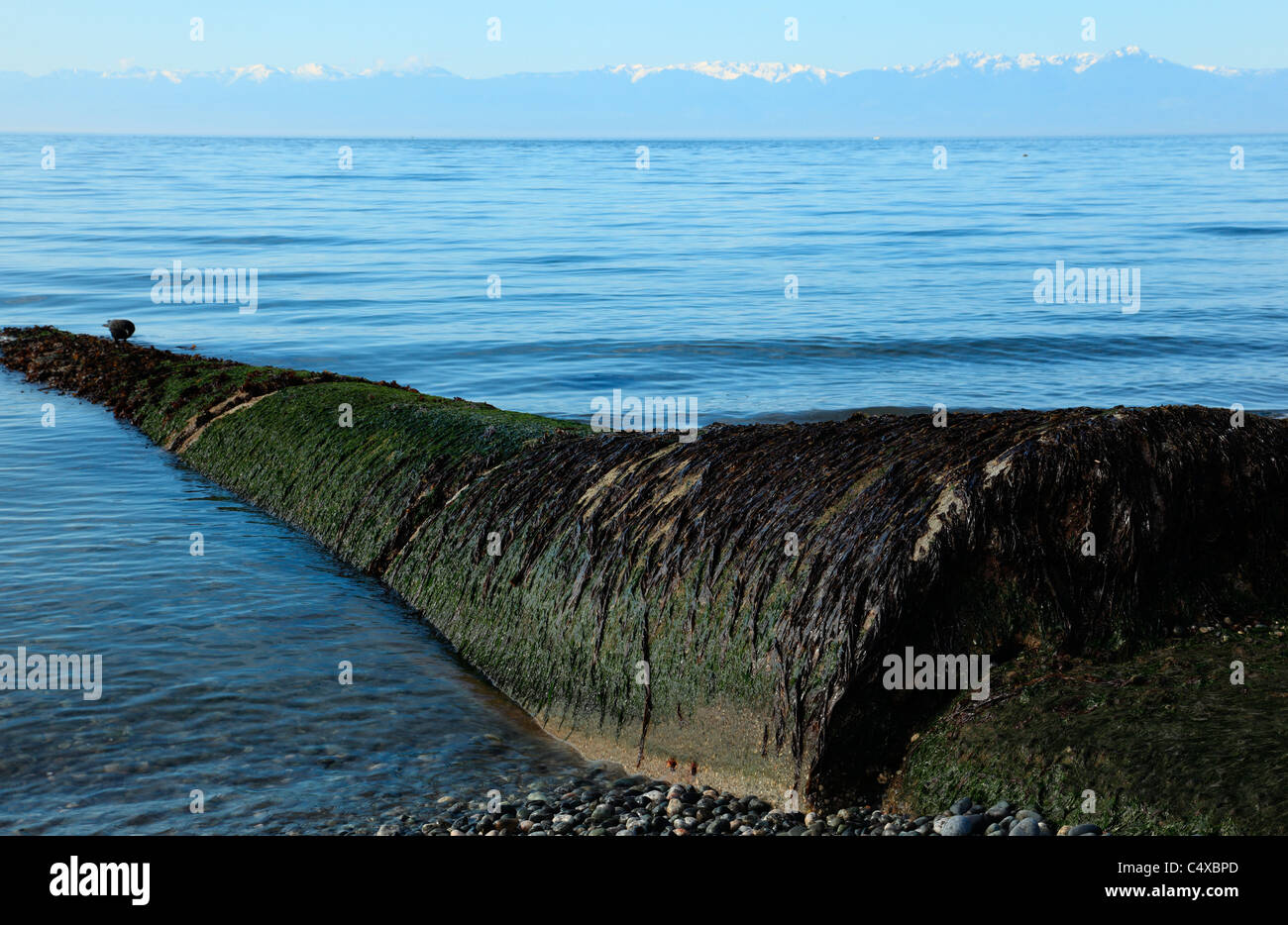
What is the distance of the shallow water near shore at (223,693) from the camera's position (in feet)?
23.2

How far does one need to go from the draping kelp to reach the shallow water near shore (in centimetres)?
78

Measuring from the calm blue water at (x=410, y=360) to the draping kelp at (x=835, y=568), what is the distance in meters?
0.84

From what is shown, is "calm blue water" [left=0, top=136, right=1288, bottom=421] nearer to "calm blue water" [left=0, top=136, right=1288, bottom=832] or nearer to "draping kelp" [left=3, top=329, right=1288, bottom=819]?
"calm blue water" [left=0, top=136, right=1288, bottom=832]

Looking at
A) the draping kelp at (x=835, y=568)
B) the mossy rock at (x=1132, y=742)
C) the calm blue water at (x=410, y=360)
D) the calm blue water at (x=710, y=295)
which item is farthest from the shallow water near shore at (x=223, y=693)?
the calm blue water at (x=710, y=295)

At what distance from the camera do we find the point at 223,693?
8.51 m

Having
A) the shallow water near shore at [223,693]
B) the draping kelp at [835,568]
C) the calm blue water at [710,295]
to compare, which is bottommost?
A: the shallow water near shore at [223,693]

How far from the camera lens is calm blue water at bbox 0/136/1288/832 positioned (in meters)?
7.79

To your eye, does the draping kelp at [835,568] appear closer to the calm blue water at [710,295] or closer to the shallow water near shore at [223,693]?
the shallow water near shore at [223,693]

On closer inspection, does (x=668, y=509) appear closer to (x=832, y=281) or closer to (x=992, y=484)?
(x=992, y=484)

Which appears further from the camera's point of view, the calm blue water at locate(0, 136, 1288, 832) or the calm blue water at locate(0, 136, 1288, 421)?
the calm blue water at locate(0, 136, 1288, 421)

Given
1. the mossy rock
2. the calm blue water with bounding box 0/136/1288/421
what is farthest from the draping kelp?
the calm blue water with bounding box 0/136/1288/421

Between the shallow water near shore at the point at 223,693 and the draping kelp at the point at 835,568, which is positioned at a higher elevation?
the draping kelp at the point at 835,568

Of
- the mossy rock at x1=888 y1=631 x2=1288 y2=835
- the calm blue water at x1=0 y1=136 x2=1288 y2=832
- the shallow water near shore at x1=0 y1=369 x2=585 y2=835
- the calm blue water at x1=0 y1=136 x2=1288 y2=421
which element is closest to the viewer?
the mossy rock at x1=888 y1=631 x2=1288 y2=835

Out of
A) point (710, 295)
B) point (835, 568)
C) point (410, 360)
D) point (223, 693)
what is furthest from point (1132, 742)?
point (710, 295)
